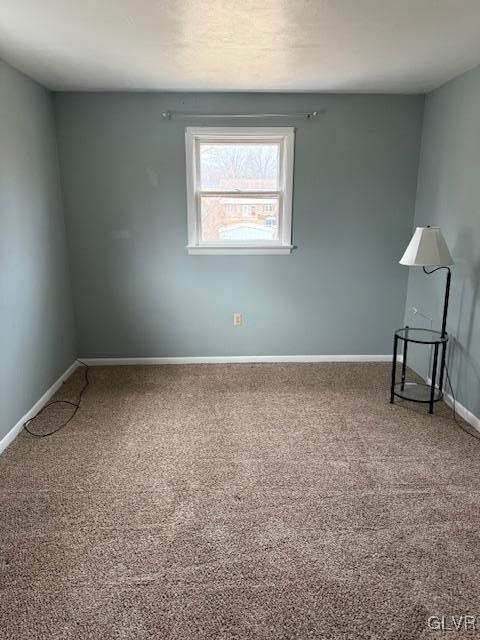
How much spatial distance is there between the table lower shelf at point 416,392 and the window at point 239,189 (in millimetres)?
1492

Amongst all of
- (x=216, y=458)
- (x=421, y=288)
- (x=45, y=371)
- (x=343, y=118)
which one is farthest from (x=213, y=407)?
(x=343, y=118)

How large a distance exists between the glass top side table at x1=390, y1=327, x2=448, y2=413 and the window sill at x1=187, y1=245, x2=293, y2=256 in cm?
120

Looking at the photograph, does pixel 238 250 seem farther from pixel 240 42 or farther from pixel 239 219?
pixel 240 42

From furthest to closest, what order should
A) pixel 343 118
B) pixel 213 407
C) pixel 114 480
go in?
1. pixel 343 118
2. pixel 213 407
3. pixel 114 480

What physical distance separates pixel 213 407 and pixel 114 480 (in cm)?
101

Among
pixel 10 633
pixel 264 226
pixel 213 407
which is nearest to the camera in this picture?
pixel 10 633

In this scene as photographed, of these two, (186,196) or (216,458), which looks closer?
(216,458)

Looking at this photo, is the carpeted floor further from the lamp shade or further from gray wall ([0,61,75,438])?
the lamp shade

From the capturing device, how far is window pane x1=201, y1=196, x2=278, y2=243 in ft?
12.4

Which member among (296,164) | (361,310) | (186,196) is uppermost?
(296,164)

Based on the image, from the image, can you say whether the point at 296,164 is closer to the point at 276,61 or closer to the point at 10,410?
the point at 276,61

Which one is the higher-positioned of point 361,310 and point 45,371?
point 361,310

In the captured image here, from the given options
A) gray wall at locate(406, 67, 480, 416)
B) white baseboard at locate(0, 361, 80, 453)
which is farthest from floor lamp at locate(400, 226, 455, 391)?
white baseboard at locate(0, 361, 80, 453)

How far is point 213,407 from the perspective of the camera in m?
Result: 3.21
